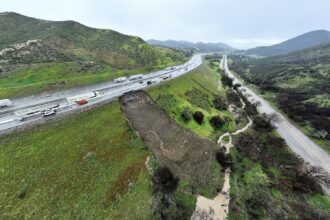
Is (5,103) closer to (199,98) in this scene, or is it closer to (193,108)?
(193,108)

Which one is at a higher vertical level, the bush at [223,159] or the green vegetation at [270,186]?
the bush at [223,159]

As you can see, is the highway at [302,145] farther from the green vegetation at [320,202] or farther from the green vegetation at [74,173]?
the green vegetation at [74,173]

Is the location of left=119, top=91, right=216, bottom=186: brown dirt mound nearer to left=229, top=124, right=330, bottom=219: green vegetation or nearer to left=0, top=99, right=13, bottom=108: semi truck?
left=229, top=124, right=330, bottom=219: green vegetation

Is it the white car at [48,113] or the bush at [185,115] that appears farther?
the bush at [185,115]

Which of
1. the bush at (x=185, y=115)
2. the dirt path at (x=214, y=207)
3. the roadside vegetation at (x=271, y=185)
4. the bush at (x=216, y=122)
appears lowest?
the roadside vegetation at (x=271, y=185)

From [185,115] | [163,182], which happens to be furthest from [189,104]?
[163,182]

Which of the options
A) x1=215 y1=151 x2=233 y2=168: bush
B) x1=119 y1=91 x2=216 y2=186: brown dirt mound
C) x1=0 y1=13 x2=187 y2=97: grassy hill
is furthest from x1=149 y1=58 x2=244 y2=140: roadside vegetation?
x1=0 y1=13 x2=187 y2=97: grassy hill

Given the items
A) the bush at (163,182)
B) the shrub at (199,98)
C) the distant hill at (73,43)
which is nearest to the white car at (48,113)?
the bush at (163,182)
